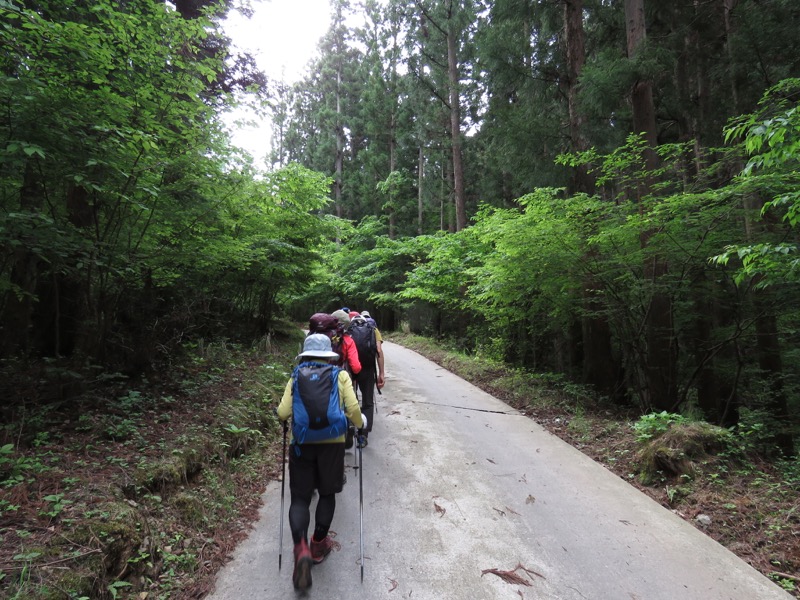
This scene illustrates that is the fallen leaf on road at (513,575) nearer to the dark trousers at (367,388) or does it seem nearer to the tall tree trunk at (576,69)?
the dark trousers at (367,388)

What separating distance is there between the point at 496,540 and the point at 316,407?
204cm

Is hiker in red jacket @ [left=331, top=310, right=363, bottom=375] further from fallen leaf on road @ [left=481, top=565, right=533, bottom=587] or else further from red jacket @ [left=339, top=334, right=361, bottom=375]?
fallen leaf on road @ [left=481, top=565, right=533, bottom=587]

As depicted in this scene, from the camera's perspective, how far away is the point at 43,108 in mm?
3344

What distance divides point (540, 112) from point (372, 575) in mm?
11382

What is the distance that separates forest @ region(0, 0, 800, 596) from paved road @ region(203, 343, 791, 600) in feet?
7.10

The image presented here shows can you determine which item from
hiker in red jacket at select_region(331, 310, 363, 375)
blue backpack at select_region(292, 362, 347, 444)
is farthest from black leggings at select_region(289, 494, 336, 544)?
hiker in red jacket at select_region(331, 310, 363, 375)

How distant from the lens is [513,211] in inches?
399

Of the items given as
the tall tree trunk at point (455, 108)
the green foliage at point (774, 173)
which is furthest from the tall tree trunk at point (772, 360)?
the tall tree trunk at point (455, 108)

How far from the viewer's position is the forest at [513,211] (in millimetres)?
3742

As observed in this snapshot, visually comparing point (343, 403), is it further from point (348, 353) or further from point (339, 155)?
point (339, 155)

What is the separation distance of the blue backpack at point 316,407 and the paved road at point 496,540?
1089mm

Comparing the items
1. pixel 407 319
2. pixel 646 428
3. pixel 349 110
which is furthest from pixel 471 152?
pixel 646 428

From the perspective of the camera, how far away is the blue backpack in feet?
9.89

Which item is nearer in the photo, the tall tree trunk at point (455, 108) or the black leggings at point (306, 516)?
the black leggings at point (306, 516)
